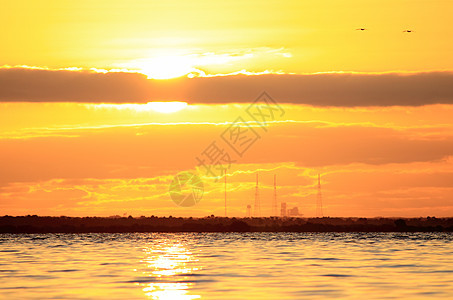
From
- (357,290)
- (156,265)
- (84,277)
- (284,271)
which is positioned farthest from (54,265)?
(357,290)

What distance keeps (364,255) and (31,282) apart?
3859 cm

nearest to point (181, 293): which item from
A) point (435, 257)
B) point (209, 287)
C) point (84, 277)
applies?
Result: point (209, 287)

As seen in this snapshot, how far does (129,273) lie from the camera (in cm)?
6309

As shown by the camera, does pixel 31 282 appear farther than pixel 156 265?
No

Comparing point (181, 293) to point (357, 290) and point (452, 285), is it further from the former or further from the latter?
point (452, 285)

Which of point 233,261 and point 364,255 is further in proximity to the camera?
point 364,255

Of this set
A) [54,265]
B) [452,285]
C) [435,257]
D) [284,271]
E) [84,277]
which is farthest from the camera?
[435,257]

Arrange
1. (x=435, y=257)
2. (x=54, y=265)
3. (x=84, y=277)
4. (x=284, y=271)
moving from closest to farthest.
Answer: (x=84, y=277) < (x=284, y=271) < (x=54, y=265) < (x=435, y=257)

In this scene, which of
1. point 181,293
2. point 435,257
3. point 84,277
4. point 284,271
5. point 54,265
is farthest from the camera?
point 435,257

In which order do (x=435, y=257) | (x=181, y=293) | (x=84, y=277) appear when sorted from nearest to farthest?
(x=181, y=293) → (x=84, y=277) → (x=435, y=257)

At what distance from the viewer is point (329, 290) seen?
5012 centimetres

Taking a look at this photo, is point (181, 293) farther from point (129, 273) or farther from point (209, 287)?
point (129, 273)

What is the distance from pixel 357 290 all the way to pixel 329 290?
62.8 inches

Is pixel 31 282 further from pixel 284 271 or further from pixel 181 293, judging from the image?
pixel 284 271
